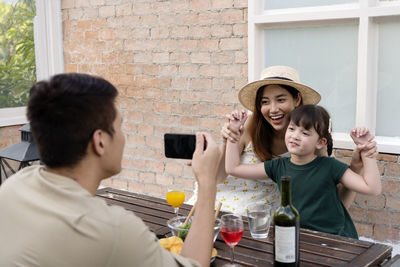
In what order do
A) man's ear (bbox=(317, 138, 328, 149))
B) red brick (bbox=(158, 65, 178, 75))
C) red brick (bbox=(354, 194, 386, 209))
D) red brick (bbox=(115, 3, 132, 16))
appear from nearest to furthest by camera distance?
man's ear (bbox=(317, 138, 328, 149)) < red brick (bbox=(354, 194, 386, 209)) < red brick (bbox=(158, 65, 178, 75)) < red brick (bbox=(115, 3, 132, 16))

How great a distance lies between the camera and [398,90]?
280cm

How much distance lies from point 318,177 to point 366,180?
8.3 inches

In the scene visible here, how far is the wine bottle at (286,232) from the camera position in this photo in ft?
4.56

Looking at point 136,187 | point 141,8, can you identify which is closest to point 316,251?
point 136,187

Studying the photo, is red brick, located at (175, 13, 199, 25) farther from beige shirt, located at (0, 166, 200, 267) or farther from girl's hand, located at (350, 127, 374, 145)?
beige shirt, located at (0, 166, 200, 267)

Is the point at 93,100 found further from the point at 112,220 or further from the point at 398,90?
the point at 398,90

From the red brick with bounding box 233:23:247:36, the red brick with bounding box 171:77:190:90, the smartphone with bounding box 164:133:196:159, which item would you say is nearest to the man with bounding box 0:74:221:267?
the smartphone with bounding box 164:133:196:159

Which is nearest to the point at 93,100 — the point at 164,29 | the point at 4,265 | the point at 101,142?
the point at 101,142

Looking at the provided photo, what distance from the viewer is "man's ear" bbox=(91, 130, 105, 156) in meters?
1.10

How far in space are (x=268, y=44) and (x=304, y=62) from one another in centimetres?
29

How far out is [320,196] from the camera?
2.16 m

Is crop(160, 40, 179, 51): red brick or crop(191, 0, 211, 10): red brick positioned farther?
crop(160, 40, 179, 51): red brick

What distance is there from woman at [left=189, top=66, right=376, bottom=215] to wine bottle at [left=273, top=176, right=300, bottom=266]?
3.29 ft

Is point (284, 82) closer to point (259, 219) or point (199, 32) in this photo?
point (259, 219)
